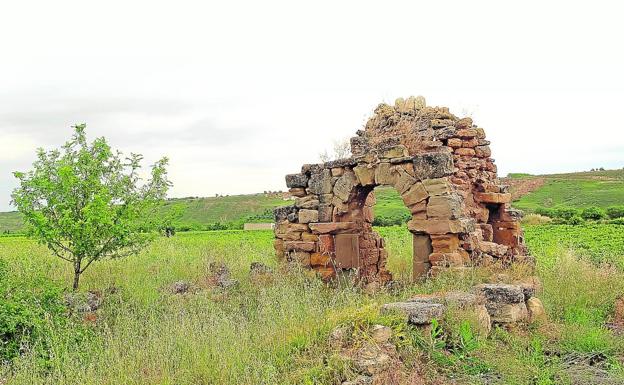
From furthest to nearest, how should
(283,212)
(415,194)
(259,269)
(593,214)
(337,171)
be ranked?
(593,214)
(283,212)
(337,171)
(259,269)
(415,194)

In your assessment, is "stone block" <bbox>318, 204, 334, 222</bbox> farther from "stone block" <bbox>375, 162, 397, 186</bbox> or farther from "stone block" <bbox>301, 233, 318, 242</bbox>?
"stone block" <bbox>375, 162, 397, 186</bbox>

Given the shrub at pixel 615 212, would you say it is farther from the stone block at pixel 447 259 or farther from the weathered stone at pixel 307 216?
the stone block at pixel 447 259

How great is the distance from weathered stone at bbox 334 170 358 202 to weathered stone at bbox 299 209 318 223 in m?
0.69

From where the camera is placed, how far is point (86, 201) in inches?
383

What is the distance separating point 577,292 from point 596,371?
11.8 feet

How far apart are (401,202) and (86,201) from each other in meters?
37.2

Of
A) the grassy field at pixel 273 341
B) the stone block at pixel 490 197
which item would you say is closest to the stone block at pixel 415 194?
the grassy field at pixel 273 341

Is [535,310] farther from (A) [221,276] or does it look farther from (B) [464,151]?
(A) [221,276]

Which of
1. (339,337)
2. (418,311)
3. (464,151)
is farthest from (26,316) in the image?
(464,151)

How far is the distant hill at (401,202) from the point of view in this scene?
1537 inches

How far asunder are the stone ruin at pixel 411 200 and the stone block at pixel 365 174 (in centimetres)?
2

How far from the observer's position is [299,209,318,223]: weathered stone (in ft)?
40.5

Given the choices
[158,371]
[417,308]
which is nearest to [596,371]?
[417,308]

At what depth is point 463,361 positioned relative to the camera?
6.20m
